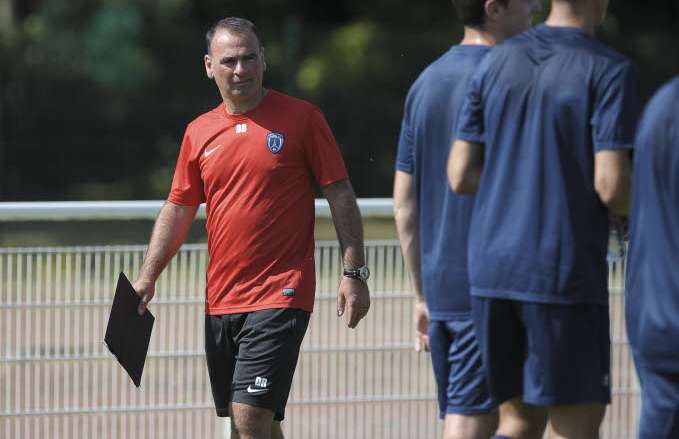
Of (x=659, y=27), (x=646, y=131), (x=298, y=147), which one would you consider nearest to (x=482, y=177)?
(x=646, y=131)

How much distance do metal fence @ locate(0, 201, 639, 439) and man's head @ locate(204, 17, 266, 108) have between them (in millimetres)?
1028

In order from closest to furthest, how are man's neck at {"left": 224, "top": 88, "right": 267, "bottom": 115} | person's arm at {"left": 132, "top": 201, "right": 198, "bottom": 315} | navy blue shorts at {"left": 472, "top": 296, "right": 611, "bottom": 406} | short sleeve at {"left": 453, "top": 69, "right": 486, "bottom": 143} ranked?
navy blue shorts at {"left": 472, "top": 296, "right": 611, "bottom": 406} < short sleeve at {"left": 453, "top": 69, "right": 486, "bottom": 143} < man's neck at {"left": 224, "top": 88, "right": 267, "bottom": 115} < person's arm at {"left": 132, "top": 201, "right": 198, "bottom": 315}

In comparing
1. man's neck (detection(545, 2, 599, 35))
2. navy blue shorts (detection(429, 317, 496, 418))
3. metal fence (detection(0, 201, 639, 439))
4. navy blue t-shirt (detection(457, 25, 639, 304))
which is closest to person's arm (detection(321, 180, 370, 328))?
navy blue shorts (detection(429, 317, 496, 418))

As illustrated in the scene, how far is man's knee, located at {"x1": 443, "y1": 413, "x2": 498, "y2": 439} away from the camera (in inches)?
177

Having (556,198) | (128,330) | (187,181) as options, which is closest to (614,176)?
(556,198)

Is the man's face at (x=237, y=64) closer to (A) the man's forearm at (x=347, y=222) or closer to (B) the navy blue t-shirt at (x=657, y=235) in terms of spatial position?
(A) the man's forearm at (x=347, y=222)

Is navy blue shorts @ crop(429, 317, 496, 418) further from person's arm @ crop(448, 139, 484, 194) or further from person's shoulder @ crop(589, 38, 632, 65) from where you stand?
person's shoulder @ crop(589, 38, 632, 65)

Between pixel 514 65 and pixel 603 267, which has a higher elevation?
pixel 514 65

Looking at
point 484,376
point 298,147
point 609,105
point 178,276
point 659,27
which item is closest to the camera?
point 609,105

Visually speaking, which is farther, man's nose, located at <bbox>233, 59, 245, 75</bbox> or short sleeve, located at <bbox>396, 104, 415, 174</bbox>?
man's nose, located at <bbox>233, 59, 245, 75</bbox>

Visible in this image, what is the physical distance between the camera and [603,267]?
12.9 ft

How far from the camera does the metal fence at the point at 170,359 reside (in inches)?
239

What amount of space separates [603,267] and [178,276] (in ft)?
9.06

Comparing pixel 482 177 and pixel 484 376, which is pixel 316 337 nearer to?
pixel 484 376
